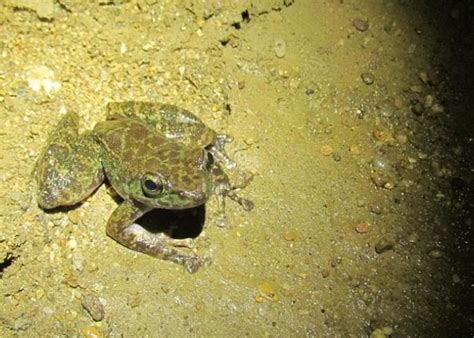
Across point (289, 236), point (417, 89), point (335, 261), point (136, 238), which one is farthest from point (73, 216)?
point (417, 89)

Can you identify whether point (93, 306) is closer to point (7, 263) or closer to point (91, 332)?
point (91, 332)

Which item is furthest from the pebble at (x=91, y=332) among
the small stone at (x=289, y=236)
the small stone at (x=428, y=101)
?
the small stone at (x=428, y=101)

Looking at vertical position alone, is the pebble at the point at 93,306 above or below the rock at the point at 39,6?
below

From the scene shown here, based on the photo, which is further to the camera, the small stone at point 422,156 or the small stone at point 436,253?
the small stone at point 422,156

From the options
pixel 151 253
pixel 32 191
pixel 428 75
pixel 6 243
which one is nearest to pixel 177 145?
pixel 151 253

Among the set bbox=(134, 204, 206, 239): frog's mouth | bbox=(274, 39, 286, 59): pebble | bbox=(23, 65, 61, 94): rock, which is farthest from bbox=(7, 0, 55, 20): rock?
bbox=(274, 39, 286, 59): pebble

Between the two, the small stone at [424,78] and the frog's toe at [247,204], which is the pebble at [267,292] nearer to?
the frog's toe at [247,204]
